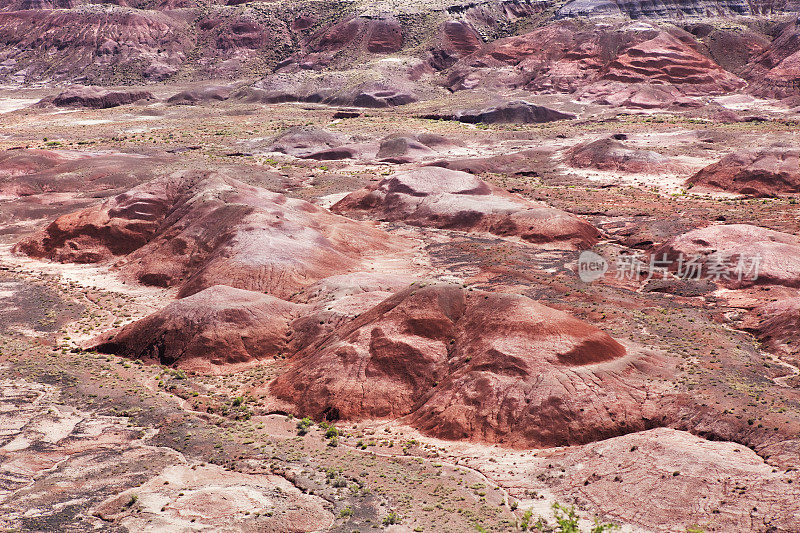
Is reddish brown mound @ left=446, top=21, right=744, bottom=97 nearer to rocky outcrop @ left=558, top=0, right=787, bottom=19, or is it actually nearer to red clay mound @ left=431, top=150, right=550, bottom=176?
rocky outcrop @ left=558, top=0, right=787, bottom=19

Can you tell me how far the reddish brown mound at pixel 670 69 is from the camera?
4031 inches

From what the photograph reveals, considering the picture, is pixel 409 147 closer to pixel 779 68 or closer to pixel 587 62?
pixel 587 62

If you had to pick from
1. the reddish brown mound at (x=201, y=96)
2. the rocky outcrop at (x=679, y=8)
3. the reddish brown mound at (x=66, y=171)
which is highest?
the rocky outcrop at (x=679, y=8)

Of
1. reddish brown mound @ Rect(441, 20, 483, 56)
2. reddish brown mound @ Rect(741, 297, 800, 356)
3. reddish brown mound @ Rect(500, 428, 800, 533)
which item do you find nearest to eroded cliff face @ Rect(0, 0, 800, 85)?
reddish brown mound @ Rect(441, 20, 483, 56)

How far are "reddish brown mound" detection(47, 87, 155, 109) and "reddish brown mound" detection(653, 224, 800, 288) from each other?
326ft

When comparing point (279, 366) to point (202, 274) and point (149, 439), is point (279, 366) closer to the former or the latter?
point (149, 439)

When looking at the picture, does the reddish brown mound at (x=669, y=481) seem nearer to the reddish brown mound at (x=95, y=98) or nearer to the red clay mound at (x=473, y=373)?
the red clay mound at (x=473, y=373)

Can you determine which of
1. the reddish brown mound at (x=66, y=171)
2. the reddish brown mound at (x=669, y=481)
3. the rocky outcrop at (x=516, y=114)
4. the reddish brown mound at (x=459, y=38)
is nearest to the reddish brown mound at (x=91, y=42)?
the reddish brown mound at (x=459, y=38)

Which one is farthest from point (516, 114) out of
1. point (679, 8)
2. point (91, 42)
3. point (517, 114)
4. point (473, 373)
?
point (91, 42)

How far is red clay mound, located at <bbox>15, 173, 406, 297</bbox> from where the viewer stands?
1524 inches

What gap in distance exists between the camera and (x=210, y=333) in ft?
102

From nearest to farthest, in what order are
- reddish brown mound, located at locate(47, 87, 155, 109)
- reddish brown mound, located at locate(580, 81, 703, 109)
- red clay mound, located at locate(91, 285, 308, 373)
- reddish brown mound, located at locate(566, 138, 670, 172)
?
red clay mound, located at locate(91, 285, 308, 373), reddish brown mound, located at locate(566, 138, 670, 172), reddish brown mound, located at locate(580, 81, 703, 109), reddish brown mound, located at locate(47, 87, 155, 109)

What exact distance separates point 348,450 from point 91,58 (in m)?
135

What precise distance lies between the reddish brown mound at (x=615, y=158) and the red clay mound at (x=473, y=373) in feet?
141
